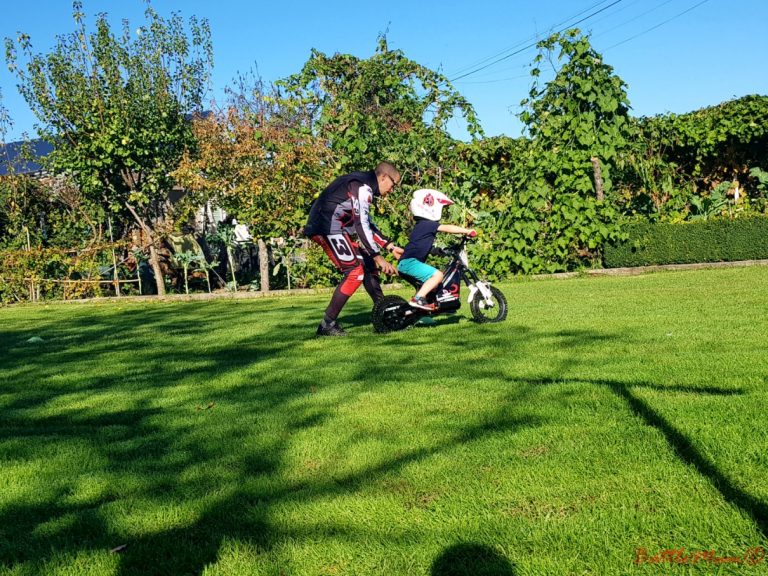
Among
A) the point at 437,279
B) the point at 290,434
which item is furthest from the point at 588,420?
the point at 437,279

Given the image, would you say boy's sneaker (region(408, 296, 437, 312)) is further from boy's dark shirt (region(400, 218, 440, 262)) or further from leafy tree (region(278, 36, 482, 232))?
leafy tree (region(278, 36, 482, 232))

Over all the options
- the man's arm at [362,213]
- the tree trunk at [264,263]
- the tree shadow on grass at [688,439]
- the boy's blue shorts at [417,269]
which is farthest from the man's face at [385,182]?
the tree trunk at [264,263]

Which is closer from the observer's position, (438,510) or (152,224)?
(438,510)

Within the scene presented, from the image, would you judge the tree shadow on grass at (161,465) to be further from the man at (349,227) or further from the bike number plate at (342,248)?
the bike number plate at (342,248)

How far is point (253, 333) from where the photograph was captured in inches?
384

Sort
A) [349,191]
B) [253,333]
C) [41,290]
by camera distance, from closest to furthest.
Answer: [349,191] < [253,333] < [41,290]

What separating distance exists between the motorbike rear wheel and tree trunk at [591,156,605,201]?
8.04 meters

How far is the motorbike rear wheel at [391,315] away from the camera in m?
8.97

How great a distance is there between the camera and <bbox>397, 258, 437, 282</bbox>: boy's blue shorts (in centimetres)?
912

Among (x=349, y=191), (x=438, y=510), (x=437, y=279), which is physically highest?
(x=349, y=191)

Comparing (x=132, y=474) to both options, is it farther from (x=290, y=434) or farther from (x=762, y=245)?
(x=762, y=245)

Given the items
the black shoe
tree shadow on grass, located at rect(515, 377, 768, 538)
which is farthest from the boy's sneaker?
tree shadow on grass, located at rect(515, 377, 768, 538)

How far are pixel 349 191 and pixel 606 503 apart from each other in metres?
5.86

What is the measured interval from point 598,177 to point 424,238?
25.8 feet
